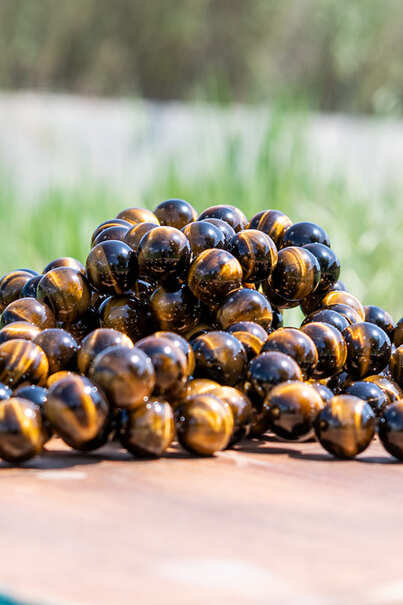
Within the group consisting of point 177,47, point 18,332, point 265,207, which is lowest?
point 265,207

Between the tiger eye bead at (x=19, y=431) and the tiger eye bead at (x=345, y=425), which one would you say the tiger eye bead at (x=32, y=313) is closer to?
the tiger eye bead at (x=19, y=431)

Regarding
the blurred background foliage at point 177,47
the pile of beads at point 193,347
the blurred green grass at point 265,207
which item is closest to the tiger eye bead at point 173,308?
the pile of beads at point 193,347

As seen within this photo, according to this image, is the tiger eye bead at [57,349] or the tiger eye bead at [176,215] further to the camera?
the tiger eye bead at [176,215]

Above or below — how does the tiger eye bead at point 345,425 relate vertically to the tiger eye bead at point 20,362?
below

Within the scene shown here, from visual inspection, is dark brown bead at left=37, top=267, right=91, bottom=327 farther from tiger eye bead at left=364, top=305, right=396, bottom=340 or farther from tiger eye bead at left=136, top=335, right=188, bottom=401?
tiger eye bead at left=364, top=305, right=396, bottom=340

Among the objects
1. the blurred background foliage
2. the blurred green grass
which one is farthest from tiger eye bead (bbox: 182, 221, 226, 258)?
the blurred background foliage

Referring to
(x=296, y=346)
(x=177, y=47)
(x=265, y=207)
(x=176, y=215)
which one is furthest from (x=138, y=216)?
(x=177, y=47)

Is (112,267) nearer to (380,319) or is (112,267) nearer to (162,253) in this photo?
(162,253)
